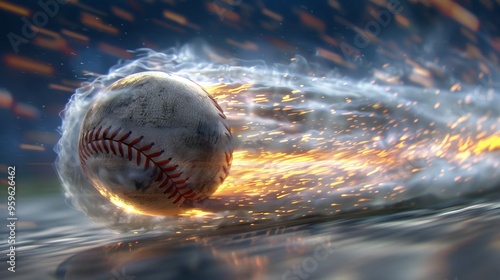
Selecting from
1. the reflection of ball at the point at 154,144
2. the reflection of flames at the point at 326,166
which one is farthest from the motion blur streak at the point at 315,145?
the reflection of ball at the point at 154,144

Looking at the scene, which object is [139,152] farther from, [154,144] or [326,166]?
[326,166]

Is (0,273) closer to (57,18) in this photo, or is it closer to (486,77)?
(57,18)

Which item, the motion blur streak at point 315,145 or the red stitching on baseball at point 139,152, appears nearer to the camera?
the red stitching on baseball at point 139,152

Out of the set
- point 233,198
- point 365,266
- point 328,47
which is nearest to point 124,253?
point 233,198

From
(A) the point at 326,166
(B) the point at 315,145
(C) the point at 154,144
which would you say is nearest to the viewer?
(C) the point at 154,144

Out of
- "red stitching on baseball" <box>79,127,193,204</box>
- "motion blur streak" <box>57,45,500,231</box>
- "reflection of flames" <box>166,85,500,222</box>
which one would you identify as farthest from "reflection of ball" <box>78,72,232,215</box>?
"reflection of flames" <box>166,85,500,222</box>

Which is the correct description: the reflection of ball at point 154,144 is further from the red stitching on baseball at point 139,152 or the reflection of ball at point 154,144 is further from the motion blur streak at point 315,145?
the motion blur streak at point 315,145

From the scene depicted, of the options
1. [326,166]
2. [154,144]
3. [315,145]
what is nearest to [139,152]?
[154,144]
